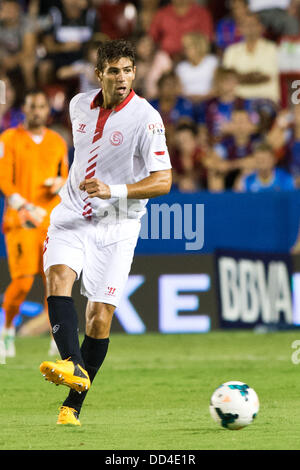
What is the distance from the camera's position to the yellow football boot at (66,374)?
6039 millimetres

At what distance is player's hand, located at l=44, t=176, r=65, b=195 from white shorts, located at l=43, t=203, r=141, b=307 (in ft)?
11.9

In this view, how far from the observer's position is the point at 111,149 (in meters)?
6.82

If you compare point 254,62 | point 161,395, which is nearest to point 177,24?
point 254,62

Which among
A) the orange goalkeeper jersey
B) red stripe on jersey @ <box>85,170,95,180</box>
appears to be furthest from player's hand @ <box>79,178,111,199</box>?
the orange goalkeeper jersey

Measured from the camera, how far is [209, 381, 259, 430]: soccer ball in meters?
6.45

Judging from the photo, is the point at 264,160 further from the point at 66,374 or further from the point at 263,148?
the point at 66,374

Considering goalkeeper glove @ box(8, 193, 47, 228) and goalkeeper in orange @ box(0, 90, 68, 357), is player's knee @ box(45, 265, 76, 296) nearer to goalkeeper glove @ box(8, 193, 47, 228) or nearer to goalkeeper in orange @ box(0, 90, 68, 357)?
goalkeeper in orange @ box(0, 90, 68, 357)

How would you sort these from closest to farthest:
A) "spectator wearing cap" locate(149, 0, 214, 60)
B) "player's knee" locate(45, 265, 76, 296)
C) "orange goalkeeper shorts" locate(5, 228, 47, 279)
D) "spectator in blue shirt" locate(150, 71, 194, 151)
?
1. "player's knee" locate(45, 265, 76, 296)
2. "orange goalkeeper shorts" locate(5, 228, 47, 279)
3. "spectator in blue shirt" locate(150, 71, 194, 151)
4. "spectator wearing cap" locate(149, 0, 214, 60)

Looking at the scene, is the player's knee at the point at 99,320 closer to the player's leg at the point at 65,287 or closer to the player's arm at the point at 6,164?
the player's leg at the point at 65,287

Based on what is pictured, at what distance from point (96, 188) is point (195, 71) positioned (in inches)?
367

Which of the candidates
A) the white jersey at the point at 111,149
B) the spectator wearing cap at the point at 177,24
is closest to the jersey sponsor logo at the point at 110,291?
the white jersey at the point at 111,149

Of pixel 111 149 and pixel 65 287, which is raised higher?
pixel 111 149

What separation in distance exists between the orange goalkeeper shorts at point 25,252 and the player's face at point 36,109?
1.09m

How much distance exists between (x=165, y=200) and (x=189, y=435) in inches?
248
